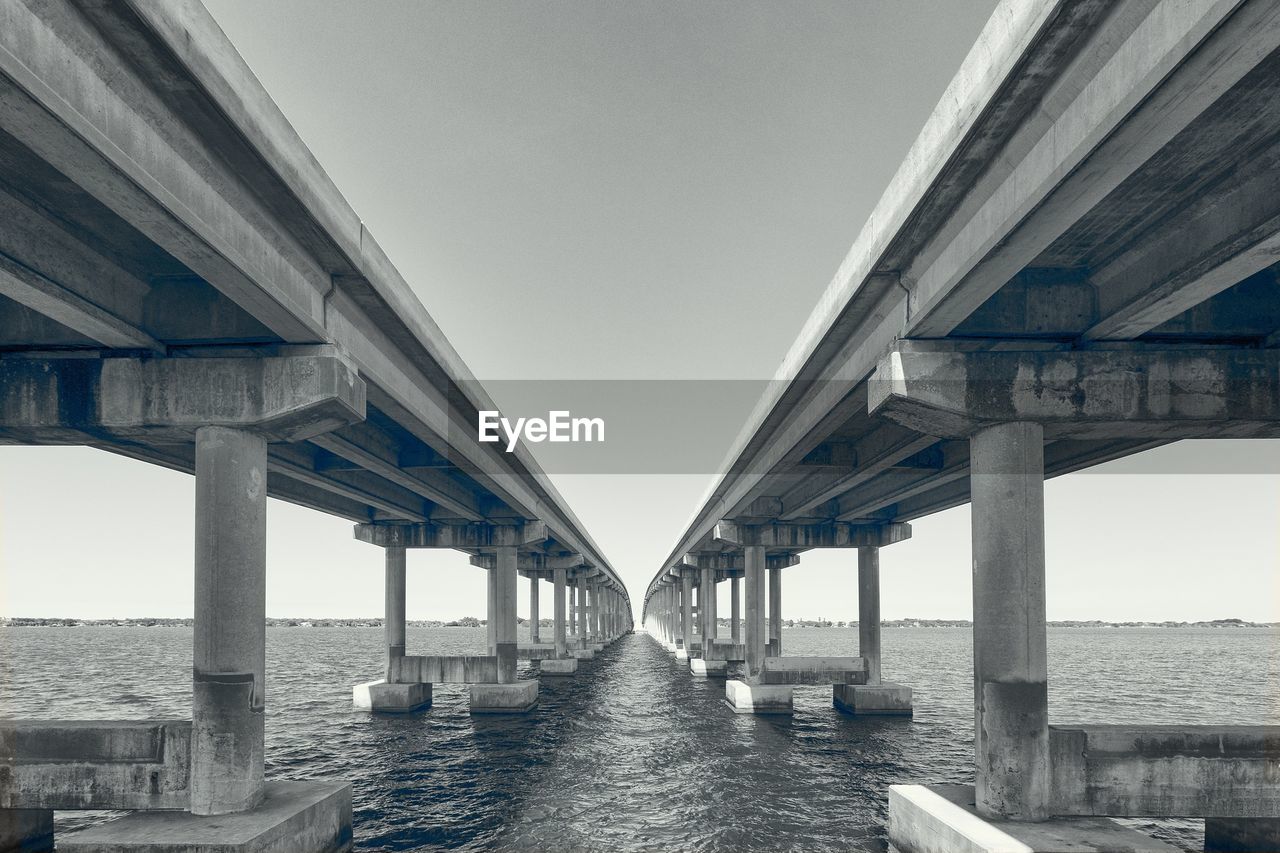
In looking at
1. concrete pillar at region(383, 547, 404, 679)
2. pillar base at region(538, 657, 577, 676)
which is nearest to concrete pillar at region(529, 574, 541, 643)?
pillar base at region(538, 657, 577, 676)

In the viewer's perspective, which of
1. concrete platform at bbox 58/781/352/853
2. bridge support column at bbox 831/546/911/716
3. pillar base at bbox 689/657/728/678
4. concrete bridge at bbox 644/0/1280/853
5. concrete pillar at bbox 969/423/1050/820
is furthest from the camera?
pillar base at bbox 689/657/728/678

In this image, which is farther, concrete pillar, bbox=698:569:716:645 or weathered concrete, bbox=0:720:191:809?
concrete pillar, bbox=698:569:716:645

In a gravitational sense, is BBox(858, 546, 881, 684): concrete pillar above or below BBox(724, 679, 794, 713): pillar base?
above

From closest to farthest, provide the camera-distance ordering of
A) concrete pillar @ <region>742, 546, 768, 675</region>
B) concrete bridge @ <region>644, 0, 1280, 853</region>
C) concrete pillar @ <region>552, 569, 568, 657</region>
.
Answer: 1. concrete bridge @ <region>644, 0, 1280, 853</region>
2. concrete pillar @ <region>742, 546, 768, 675</region>
3. concrete pillar @ <region>552, 569, 568, 657</region>

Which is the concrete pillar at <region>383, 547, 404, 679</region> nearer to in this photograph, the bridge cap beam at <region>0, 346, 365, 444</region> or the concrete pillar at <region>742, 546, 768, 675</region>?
the concrete pillar at <region>742, 546, 768, 675</region>

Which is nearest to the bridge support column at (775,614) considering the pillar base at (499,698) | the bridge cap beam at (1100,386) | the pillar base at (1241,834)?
the pillar base at (499,698)

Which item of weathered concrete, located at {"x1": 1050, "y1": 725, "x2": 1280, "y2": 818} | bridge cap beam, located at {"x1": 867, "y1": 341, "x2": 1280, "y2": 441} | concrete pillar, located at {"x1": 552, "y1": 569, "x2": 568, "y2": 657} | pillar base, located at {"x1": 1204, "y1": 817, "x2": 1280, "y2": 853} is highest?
bridge cap beam, located at {"x1": 867, "y1": 341, "x2": 1280, "y2": 441}

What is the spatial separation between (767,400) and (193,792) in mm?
15800

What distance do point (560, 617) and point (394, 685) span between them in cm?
3089

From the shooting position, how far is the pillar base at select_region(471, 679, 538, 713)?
124ft

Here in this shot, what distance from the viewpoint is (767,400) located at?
24.2 m

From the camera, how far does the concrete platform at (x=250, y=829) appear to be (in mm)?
11977

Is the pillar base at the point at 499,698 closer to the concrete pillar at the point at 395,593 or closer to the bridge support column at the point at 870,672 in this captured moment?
the concrete pillar at the point at 395,593

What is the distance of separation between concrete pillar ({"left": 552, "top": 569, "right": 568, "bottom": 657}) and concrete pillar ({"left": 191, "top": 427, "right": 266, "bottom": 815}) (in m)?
50.6
